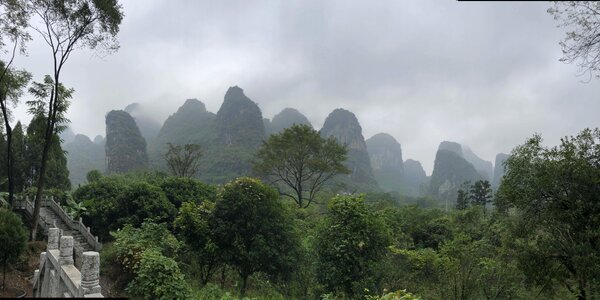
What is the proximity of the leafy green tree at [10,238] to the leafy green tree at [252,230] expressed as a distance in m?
5.74

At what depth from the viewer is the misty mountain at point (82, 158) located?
290 ft

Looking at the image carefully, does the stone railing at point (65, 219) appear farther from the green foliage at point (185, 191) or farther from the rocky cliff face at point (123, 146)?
the rocky cliff face at point (123, 146)

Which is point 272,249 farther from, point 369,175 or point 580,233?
point 369,175

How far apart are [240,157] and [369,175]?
48198 millimetres

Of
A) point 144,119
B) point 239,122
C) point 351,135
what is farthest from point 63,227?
point 144,119

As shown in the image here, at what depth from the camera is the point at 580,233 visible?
29.2ft

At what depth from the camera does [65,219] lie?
1750 cm

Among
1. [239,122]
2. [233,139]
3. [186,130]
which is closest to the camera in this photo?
[233,139]

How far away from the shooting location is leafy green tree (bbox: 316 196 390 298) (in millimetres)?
10500

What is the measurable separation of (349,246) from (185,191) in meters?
11.9

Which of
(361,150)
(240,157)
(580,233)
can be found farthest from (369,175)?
(580,233)

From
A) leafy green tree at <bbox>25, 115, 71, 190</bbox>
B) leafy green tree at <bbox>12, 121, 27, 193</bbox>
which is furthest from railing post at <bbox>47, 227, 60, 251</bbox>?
leafy green tree at <bbox>12, 121, 27, 193</bbox>

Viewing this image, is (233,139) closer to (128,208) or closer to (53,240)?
(128,208)

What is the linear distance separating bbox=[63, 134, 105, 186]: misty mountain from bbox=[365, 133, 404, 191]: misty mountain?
107370mm
